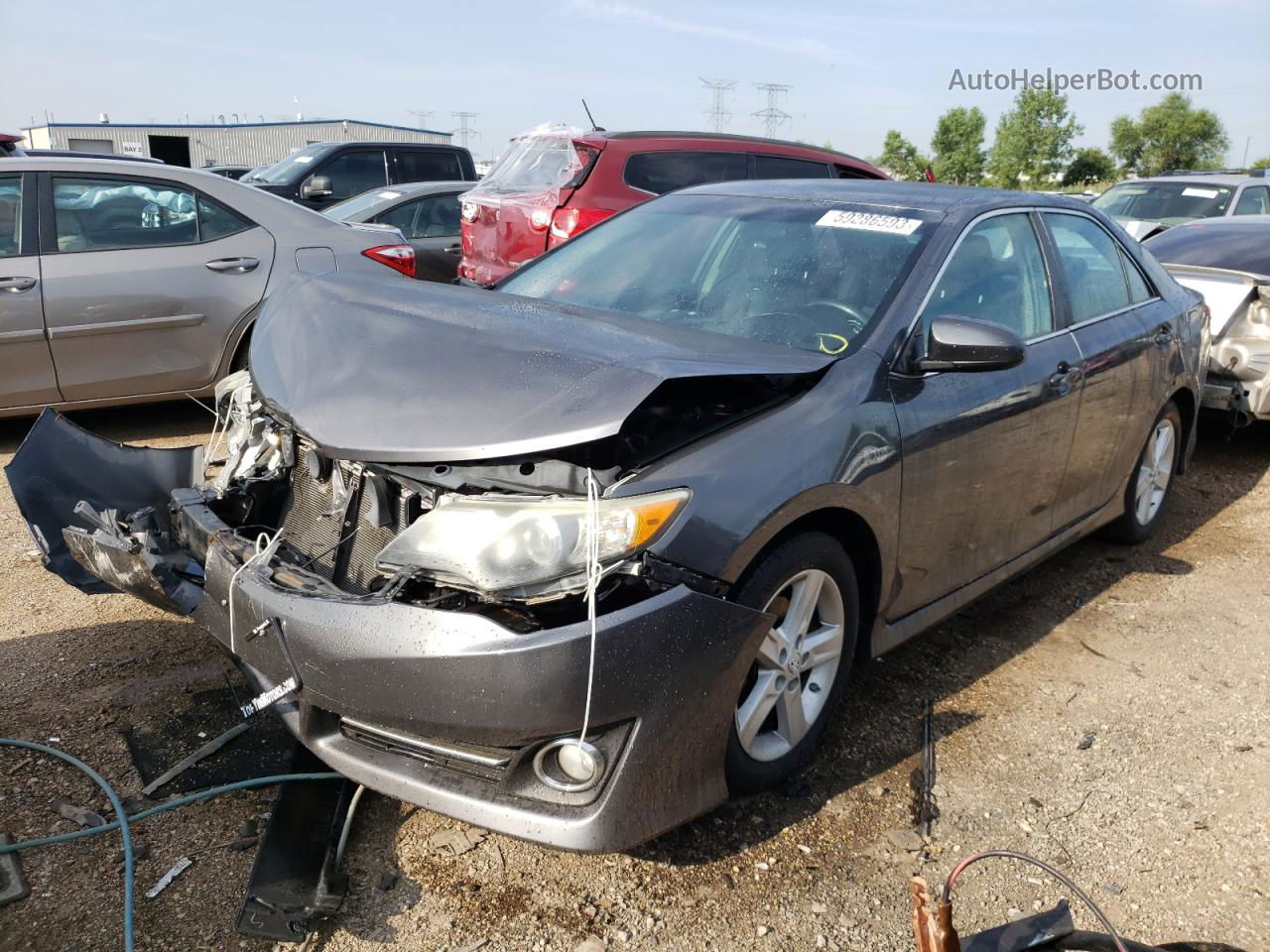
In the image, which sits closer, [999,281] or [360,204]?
[999,281]

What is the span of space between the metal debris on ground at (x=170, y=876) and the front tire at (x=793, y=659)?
1.31 metres

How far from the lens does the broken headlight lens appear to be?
7.31 feet

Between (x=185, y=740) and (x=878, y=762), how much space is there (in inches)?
78.4

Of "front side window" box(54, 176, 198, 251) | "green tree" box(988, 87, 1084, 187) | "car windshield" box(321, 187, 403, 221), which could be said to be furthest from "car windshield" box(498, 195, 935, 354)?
"green tree" box(988, 87, 1084, 187)

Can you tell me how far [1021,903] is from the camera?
2.52 m

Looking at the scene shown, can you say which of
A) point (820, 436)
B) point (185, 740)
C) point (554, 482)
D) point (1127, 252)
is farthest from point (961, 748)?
point (1127, 252)

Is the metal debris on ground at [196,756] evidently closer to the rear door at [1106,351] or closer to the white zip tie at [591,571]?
the white zip tie at [591,571]

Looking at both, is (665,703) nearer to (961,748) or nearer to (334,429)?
(334,429)

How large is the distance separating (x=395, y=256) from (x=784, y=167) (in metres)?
3.70

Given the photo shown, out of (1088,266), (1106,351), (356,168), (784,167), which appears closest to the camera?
(1106,351)

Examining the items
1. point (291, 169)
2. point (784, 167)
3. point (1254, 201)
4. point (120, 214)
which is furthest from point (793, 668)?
point (1254, 201)

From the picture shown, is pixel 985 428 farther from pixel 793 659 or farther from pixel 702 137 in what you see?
pixel 702 137

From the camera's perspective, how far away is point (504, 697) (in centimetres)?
216

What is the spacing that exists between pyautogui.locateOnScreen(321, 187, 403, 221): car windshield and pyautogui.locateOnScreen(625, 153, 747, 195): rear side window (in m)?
2.78
